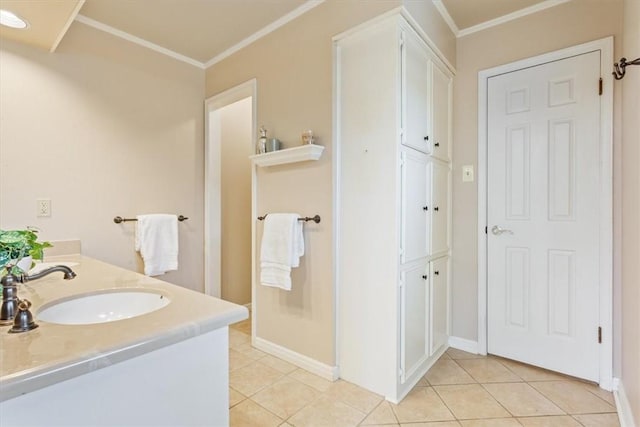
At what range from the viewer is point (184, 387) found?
77 cm

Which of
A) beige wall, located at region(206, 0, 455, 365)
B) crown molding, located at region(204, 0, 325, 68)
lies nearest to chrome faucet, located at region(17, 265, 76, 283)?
beige wall, located at region(206, 0, 455, 365)

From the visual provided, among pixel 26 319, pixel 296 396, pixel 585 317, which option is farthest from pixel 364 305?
pixel 26 319

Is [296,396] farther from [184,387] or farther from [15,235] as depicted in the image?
[15,235]

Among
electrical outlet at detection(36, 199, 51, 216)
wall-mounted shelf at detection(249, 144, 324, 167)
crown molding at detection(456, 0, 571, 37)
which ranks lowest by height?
electrical outlet at detection(36, 199, 51, 216)

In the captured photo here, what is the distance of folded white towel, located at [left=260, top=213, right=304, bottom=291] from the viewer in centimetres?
206

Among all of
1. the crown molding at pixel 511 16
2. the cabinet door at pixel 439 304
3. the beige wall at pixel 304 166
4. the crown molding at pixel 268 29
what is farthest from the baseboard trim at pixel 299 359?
the crown molding at pixel 511 16

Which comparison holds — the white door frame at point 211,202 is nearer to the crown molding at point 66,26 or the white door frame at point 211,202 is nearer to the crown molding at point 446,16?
the crown molding at point 66,26

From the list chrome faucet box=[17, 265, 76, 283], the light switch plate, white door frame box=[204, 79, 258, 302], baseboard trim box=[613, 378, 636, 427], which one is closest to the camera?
chrome faucet box=[17, 265, 76, 283]

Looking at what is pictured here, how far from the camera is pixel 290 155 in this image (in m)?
2.06

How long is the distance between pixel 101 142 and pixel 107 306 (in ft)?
5.56

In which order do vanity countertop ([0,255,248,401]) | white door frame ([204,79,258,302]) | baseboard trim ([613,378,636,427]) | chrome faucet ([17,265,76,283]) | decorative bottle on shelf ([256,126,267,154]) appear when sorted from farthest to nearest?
1. white door frame ([204,79,258,302])
2. decorative bottle on shelf ([256,126,267,154])
3. baseboard trim ([613,378,636,427])
4. chrome faucet ([17,265,76,283])
5. vanity countertop ([0,255,248,401])

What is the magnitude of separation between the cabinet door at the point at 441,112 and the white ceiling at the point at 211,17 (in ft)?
1.33

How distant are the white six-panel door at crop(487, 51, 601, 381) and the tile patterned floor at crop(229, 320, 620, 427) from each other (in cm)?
23

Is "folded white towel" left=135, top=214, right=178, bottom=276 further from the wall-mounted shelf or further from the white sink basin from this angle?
the white sink basin
